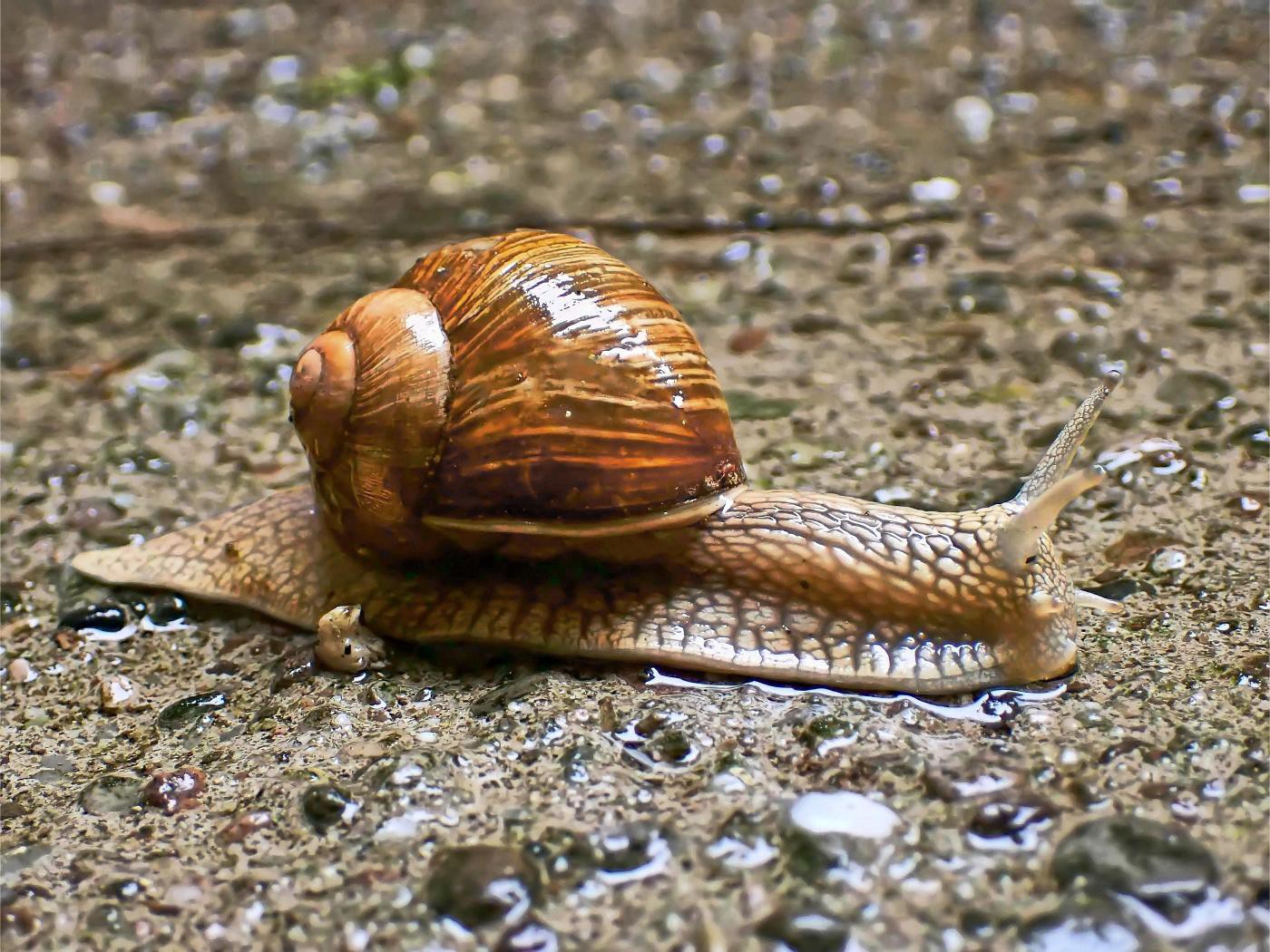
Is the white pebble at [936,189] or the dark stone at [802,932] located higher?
the white pebble at [936,189]

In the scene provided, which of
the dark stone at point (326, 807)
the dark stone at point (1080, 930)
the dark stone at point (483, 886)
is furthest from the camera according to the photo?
the dark stone at point (326, 807)

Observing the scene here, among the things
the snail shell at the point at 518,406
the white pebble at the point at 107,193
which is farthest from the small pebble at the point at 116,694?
the white pebble at the point at 107,193

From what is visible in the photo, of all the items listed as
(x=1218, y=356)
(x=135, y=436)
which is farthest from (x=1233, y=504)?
(x=135, y=436)

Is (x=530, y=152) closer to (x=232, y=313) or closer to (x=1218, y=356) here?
(x=232, y=313)

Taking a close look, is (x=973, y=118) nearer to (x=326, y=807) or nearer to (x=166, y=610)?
(x=166, y=610)

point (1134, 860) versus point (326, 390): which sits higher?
point (326, 390)

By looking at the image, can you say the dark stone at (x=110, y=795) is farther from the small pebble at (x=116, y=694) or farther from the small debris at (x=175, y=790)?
the small pebble at (x=116, y=694)

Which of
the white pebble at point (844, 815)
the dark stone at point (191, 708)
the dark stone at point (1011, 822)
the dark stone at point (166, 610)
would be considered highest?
the dark stone at point (1011, 822)

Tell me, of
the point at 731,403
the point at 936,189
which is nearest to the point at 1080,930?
the point at 731,403
